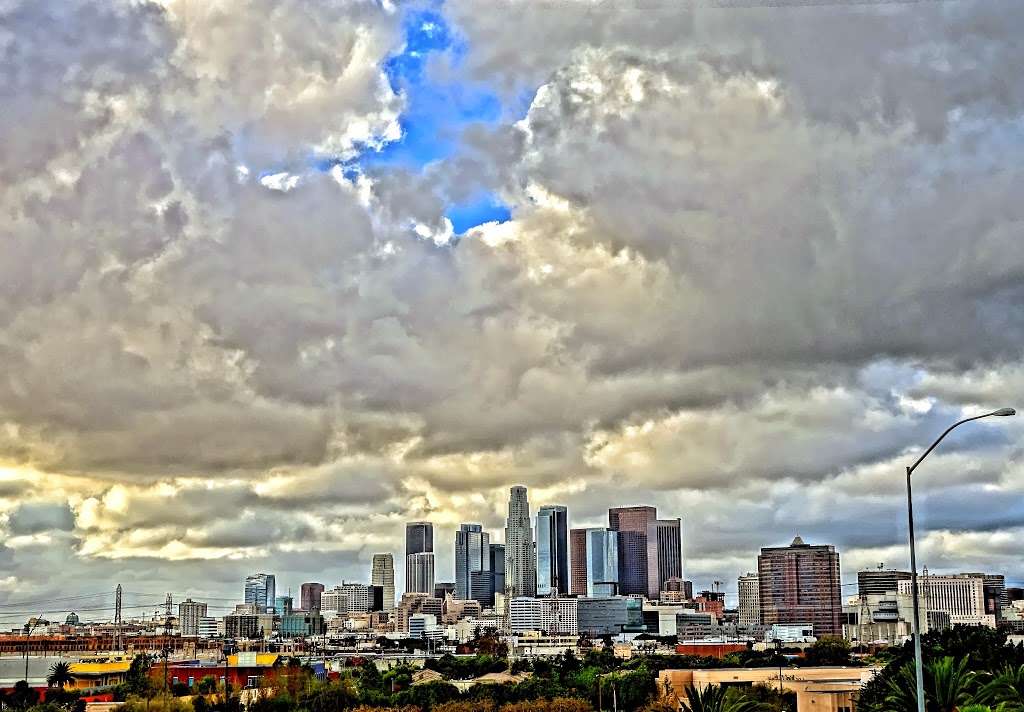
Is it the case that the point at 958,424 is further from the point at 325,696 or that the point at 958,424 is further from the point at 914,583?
the point at 325,696

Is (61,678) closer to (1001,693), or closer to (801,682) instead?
(801,682)

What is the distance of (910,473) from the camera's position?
33.9 metres

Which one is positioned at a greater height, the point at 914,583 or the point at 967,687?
the point at 914,583

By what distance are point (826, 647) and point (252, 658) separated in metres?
84.5

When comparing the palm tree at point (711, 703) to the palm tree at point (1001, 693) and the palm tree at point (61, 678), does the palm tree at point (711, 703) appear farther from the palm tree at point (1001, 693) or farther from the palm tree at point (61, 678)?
the palm tree at point (61, 678)

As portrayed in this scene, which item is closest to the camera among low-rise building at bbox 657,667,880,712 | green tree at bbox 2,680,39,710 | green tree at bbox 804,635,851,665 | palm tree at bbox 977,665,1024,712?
palm tree at bbox 977,665,1024,712

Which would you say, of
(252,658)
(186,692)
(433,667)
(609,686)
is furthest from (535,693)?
(433,667)

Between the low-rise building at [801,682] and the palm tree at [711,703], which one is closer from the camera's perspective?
the palm tree at [711,703]

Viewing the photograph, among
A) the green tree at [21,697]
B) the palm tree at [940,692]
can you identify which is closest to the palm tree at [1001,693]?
the palm tree at [940,692]

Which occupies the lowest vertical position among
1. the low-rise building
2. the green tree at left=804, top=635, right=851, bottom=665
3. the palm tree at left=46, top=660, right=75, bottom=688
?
the green tree at left=804, top=635, right=851, bottom=665

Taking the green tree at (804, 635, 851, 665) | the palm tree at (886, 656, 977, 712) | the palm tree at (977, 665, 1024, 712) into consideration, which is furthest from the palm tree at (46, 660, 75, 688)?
the palm tree at (977, 665, 1024, 712)

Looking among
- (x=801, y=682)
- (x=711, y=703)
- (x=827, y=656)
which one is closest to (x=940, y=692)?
(x=711, y=703)

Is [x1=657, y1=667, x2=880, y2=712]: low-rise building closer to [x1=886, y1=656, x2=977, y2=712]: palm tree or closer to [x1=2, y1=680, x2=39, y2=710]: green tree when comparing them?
[x1=886, y1=656, x2=977, y2=712]: palm tree

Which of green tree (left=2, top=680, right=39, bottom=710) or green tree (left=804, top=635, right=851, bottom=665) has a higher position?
green tree (left=2, top=680, right=39, bottom=710)
